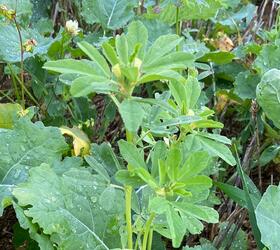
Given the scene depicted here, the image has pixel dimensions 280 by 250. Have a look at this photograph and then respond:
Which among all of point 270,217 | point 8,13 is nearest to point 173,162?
point 270,217

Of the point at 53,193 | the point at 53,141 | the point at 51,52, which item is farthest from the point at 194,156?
the point at 51,52

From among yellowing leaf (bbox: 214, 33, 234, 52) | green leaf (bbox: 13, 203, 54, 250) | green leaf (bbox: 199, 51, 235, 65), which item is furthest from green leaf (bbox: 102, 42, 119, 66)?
yellowing leaf (bbox: 214, 33, 234, 52)

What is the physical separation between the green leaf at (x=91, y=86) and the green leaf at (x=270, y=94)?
3.05ft

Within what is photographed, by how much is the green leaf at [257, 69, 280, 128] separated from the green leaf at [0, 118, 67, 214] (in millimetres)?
649

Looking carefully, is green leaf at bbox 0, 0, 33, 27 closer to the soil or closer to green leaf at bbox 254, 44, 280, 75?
the soil

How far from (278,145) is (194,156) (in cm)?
97

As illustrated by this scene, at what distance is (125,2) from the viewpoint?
219cm

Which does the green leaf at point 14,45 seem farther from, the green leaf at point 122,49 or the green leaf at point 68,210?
the green leaf at point 122,49

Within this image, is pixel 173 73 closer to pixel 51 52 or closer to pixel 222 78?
pixel 51 52

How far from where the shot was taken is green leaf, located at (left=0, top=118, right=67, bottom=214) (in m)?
1.57

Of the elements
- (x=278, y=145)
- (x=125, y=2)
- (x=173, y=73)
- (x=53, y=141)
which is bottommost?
(x=278, y=145)

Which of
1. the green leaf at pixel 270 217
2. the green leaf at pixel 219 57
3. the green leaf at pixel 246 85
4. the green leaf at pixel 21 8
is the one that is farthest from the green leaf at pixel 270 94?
the green leaf at pixel 21 8

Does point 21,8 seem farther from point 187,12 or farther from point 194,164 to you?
point 194,164

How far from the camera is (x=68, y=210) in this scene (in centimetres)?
142
